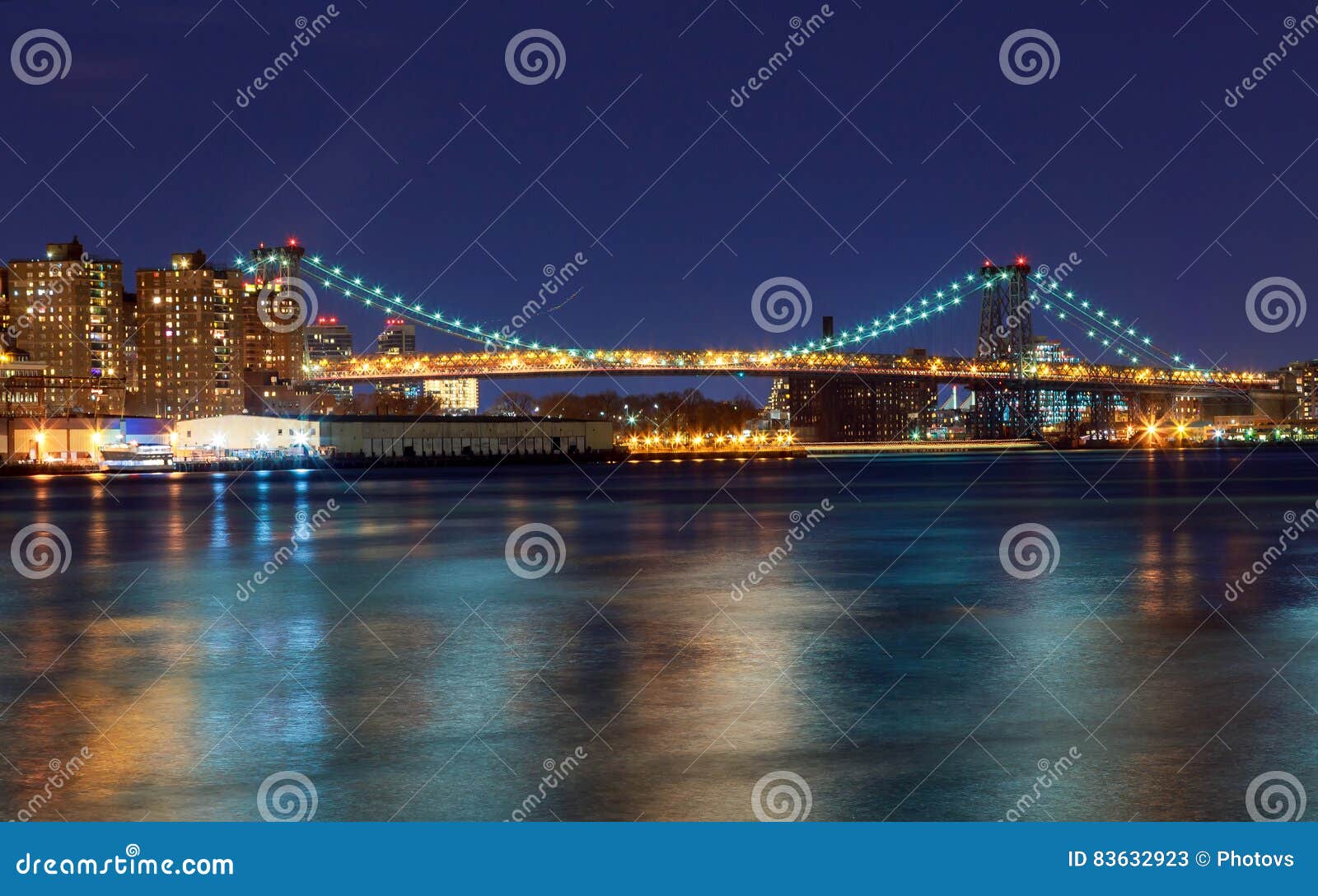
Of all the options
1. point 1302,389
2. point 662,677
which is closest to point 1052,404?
point 1302,389

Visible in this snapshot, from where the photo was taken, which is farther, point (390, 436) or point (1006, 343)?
point (1006, 343)

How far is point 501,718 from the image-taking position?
894 centimetres

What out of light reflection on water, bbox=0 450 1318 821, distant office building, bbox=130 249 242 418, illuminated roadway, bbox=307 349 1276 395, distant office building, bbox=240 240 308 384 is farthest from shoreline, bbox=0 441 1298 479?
distant office building, bbox=130 249 242 418

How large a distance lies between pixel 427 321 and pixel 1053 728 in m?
110

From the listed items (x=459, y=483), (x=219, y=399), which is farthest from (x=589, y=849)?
(x=219, y=399)

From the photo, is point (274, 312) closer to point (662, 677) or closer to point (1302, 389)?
point (1302, 389)

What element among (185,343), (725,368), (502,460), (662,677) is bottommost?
(662,677)

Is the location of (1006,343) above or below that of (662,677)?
above

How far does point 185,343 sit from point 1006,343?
272ft

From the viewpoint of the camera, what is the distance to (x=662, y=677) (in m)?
10.4

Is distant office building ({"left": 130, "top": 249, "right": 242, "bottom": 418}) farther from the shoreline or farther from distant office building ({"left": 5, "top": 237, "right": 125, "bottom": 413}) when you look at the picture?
the shoreline

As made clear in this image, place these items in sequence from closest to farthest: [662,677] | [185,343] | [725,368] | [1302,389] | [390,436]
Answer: [662,677] → [390,436] → [725,368] → [1302,389] → [185,343]

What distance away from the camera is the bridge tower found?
119312mm

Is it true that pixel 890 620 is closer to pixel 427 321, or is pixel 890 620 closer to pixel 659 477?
pixel 659 477
